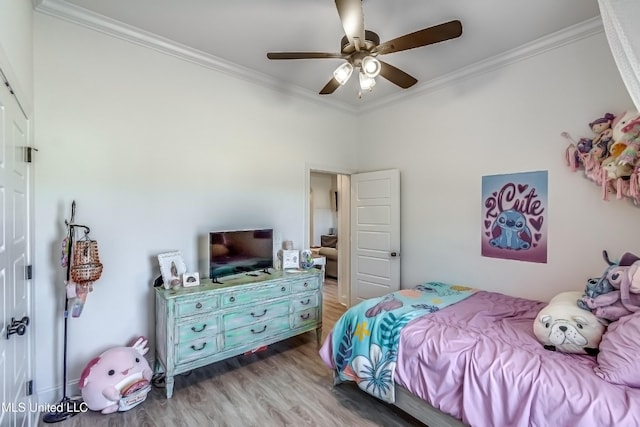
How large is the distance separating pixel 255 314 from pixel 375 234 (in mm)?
1944

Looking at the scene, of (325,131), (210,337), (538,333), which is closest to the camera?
(538,333)

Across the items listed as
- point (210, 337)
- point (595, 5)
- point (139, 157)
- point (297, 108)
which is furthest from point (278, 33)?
point (210, 337)

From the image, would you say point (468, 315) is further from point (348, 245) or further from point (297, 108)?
point (297, 108)

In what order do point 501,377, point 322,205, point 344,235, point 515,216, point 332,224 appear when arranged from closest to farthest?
point 501,377, point 515,216, point 344,235, point 322,205, point 332,224

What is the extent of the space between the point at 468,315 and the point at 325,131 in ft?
9.24

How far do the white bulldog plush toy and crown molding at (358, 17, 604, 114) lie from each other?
2.22 metres

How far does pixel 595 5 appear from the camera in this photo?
222cm

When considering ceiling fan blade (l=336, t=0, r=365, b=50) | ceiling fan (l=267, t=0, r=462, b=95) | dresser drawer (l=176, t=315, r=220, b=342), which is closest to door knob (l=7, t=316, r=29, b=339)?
dresser drawer (l=176, t=315, r=220, b=342)

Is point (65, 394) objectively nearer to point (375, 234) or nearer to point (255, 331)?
point (255, 331)

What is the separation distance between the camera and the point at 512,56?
2863 millimetres

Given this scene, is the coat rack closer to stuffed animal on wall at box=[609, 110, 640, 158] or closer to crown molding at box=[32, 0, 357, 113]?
crown molding at box=[32, 0, 357, 113]

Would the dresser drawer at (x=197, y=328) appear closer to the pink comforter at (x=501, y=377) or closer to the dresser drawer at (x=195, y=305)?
the dresser drawer at (x=195, y=305)

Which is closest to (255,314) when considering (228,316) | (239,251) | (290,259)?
(228,316)

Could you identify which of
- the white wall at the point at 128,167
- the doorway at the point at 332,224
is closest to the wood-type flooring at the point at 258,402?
the white wall at the point at 128,167
